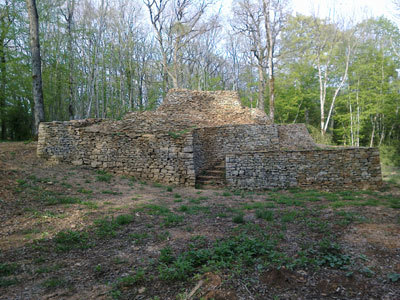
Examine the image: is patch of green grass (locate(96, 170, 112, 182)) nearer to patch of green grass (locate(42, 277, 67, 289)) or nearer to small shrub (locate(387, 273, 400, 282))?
patch of green grass (locate(42, 277, 67, 289))

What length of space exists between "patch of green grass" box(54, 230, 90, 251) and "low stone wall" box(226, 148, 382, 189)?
596cm

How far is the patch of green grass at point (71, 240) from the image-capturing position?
3.35 m

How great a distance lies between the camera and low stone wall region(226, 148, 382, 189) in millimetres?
7812

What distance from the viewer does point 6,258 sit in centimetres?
297

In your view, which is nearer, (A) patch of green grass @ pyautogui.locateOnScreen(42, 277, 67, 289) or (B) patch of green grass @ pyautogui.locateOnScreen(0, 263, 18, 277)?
(A) patch of green grass @ pyautogui.locateOnScreen(42, 277, 67, 289)

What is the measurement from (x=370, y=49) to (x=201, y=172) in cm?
1907

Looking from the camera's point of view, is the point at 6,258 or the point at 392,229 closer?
the point at 6,258

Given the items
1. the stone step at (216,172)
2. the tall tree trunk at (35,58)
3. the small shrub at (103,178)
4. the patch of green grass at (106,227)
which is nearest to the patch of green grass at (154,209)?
the patch of green grass at (106,227)

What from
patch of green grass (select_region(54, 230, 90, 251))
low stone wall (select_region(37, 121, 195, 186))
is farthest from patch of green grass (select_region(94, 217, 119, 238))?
low stone wall (select_region(37, 121, 195, 186))

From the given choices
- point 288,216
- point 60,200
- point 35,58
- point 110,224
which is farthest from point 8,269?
point 35,58

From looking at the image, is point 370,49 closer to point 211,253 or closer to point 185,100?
point 185,100

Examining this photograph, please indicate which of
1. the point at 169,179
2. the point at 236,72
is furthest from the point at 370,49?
the point at 169,179

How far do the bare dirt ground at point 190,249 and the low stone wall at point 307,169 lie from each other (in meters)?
2.59

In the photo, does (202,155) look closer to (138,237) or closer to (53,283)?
(138,237)
